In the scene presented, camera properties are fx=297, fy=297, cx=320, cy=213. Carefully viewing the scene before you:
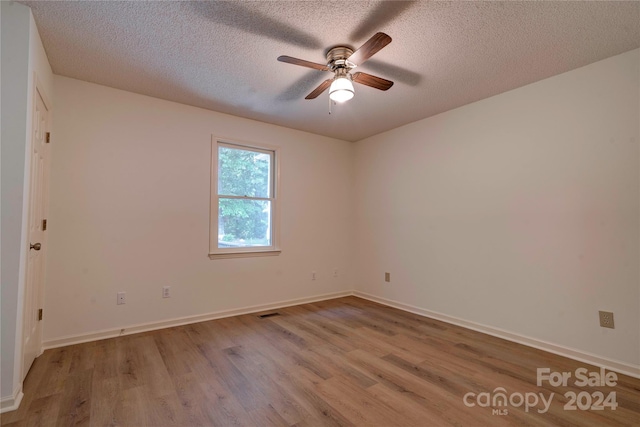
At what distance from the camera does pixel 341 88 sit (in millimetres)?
2152

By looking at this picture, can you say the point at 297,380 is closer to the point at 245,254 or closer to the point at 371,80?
the point at 245,254

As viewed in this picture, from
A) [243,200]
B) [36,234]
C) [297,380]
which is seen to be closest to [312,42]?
[243,200]

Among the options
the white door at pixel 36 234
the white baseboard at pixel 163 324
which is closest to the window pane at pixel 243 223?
the white baseboard at pixel 163 324

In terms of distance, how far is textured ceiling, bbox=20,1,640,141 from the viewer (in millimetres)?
1876

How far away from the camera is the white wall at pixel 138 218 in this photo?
8.98 feet

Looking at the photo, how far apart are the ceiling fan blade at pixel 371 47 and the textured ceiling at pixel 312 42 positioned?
0.62 feet

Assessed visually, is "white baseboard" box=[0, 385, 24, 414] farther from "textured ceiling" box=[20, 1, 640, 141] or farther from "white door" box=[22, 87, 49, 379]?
"textured ceiling" box=[20, 1, 640, 141]

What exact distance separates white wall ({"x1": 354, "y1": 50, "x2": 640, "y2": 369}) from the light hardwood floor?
420 millimetres

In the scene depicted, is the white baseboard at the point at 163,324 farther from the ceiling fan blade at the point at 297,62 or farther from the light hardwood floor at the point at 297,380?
the ceiling fan blade at the point at 297,62

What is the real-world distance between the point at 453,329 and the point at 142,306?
3270 mm

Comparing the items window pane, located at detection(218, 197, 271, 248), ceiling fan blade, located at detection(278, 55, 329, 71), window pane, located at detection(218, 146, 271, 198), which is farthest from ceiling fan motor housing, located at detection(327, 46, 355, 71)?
window pane, located at detection(218, 197, 271, 248)

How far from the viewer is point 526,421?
5.51 ft

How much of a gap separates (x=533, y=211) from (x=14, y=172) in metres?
3.98

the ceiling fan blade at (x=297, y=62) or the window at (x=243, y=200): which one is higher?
the ceiling fan blade at (x=297, y=62)
